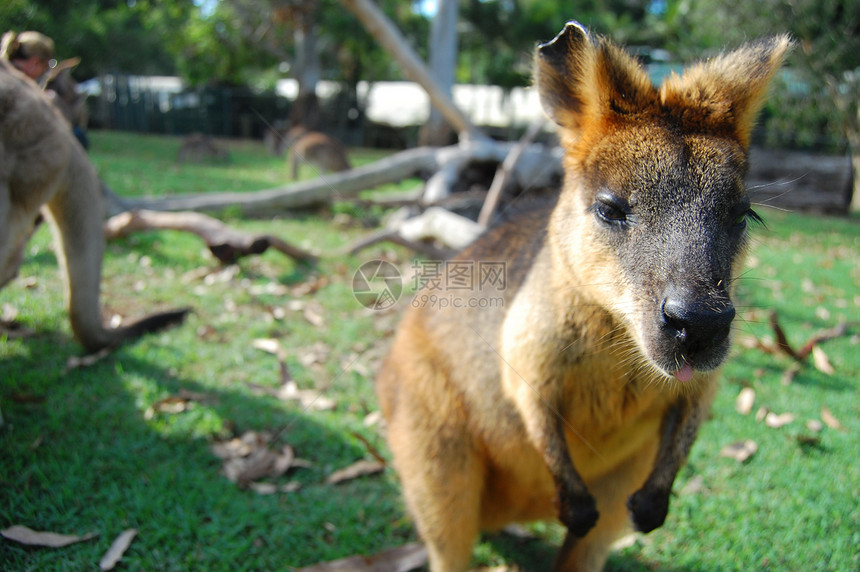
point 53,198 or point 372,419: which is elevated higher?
point 53,198

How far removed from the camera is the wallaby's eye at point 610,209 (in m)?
1.67

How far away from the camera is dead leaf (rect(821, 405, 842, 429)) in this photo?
3.29m

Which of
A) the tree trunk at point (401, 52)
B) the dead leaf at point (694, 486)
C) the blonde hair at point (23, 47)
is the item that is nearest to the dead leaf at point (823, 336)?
the dead leaf at point (694, 486)

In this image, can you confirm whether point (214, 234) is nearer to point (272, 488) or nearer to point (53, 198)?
point (53, 198)

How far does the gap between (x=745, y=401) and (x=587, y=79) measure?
8.30 feet

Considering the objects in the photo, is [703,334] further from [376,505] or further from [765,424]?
[765,424]

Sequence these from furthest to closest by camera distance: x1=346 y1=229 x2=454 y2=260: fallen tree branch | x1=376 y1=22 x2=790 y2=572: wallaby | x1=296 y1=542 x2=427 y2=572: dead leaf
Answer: x1=346 y1=229 x2=454 y2=260: fallen tree branch, x1=296 y1=542 x2=427 y2=572: dead leaf, x1=376 y1=22 x2=790 y2=572: wallaby

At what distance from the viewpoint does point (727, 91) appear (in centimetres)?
184

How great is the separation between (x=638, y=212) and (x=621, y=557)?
65.2 inches

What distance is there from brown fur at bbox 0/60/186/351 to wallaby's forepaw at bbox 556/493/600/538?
8.97 feet

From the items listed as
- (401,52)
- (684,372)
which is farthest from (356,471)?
(401,52)

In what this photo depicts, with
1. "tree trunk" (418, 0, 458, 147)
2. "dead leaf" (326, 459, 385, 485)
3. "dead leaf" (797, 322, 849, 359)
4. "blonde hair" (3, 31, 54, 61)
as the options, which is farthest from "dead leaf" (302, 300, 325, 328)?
"tree trunk" (418, 0, 458, 147)

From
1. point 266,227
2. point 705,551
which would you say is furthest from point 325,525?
point 266,227

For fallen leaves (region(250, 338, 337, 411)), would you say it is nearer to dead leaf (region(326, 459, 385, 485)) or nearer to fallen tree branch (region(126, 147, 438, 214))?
dead leaf (region(326, 459, 385, 485))
